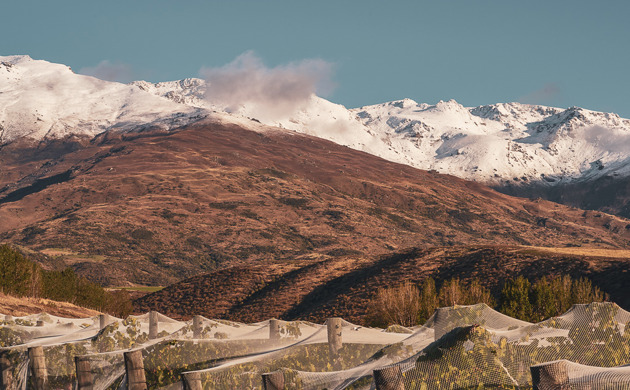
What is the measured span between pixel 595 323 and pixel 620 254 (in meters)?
92.3

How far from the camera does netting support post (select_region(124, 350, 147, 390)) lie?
12.7 m

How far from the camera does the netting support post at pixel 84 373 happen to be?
46.8 ft

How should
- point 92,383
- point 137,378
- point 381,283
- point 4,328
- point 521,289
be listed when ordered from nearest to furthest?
point 137,378 < point 92,383 < point 4,328 < point 521,289 < point 381,283

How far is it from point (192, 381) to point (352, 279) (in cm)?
10498

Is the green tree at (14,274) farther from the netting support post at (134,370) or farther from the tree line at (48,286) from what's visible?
the netting support post at (134,370)

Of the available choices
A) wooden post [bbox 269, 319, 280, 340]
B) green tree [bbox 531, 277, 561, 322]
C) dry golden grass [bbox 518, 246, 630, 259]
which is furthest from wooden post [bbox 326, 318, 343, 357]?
dry golden grass [bbox 518, 246, 630, 259]

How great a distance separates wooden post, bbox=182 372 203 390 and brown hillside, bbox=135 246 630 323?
230 feet

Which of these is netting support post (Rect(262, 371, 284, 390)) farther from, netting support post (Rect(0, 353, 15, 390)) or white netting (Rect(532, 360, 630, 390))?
netting support post (Rect(0, 353, 15, 390))

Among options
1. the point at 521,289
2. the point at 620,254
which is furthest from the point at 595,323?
the point at 620,254

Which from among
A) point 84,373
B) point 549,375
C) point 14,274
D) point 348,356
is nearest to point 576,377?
point 549,375

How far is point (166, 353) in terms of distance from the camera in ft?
48.7

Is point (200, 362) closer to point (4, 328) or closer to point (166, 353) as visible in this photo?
point (166, 353)

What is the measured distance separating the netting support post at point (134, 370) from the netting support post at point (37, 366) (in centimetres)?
318

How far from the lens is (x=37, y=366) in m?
15.0
